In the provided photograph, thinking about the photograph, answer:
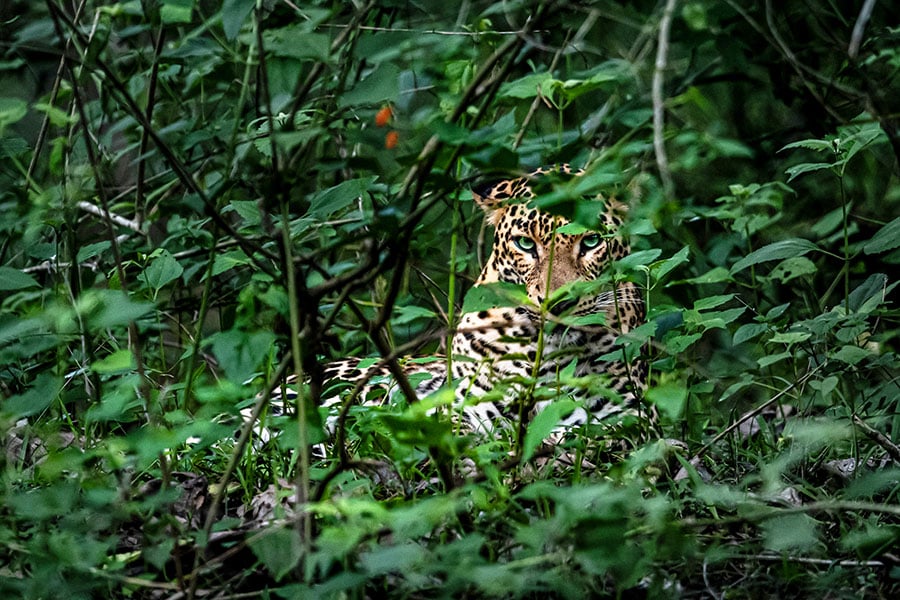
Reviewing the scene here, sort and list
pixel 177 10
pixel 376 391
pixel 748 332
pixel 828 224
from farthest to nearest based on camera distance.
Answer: pixel 828 224 → pixel 748 332 → pixel 376 391 → pixel 177 10

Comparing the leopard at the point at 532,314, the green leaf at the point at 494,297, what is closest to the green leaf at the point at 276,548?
the green leaf at the point at 494,297

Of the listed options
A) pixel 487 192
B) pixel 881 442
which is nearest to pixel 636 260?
pixel 881 442

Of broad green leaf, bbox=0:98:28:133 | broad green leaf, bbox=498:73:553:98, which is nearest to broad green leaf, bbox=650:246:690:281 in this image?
broad green leaf, bbox=498:73:553:98

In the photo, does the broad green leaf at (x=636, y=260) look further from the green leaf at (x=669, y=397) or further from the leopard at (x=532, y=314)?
the green leaf at (x=669, y=397)

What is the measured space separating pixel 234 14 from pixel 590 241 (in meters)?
2.51

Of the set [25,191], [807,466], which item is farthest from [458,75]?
[807,466]

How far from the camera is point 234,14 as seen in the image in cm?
238

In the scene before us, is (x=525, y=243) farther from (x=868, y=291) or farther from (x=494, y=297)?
(x=494, y=297)

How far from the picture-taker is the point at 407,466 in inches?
107

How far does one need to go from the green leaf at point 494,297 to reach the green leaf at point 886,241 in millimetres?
1213

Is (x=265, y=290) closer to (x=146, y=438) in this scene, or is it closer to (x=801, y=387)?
(x=146, y=438)

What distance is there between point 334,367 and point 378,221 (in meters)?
2.56

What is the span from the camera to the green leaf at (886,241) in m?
3.29

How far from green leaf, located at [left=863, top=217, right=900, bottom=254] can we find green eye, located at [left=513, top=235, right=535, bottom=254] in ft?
5.46
